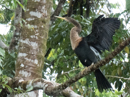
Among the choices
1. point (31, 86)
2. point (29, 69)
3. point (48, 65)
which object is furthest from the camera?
point (48, 65)

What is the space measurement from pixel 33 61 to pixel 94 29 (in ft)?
2.27

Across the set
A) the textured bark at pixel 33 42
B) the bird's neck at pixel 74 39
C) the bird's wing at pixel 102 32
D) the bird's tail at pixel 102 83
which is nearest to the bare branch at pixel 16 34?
the textured bark at pixel 33 42

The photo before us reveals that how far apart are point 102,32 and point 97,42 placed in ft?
0.41

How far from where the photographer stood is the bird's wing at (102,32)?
6.99ft

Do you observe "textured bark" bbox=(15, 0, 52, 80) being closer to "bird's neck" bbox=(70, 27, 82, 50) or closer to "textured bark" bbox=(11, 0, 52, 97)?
"textured bark" bbox=(11, 0, 52, 97)

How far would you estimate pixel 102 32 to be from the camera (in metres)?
2.21

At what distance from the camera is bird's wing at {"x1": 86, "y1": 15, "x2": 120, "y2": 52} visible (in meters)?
2.13

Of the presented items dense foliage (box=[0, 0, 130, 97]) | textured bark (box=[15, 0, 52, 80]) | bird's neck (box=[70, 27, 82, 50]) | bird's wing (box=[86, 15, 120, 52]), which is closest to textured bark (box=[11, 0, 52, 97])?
textured bark (box=[15, 0, 52, 80])

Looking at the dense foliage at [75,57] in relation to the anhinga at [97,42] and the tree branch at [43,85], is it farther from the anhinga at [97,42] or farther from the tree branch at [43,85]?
the tree branch at [43,85]

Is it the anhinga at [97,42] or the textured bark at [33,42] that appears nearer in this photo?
the textured bark at [33,42]

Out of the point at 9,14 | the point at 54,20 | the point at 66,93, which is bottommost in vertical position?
the point at 66,93

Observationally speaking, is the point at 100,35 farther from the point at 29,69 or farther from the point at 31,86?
the point at 31,86

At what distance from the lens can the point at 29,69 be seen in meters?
1.92

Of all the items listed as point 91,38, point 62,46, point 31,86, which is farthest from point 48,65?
point 31,86
